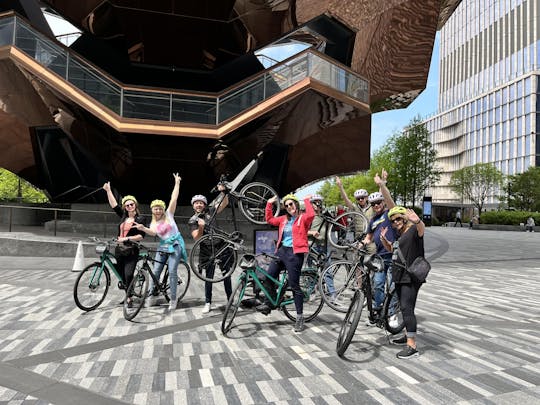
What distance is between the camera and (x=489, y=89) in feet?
318

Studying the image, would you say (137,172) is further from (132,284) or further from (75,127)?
(132,284)

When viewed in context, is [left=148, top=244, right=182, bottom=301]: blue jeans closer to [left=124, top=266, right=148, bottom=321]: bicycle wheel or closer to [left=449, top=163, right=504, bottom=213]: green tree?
[left=124, top=266, right=148, bottom=321]: bicycle wheel

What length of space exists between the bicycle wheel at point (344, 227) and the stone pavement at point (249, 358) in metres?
2.34

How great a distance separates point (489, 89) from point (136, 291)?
112 m

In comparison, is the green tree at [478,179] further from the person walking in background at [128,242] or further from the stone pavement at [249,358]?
the person walking in background at [128,242]

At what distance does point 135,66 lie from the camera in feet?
71.4

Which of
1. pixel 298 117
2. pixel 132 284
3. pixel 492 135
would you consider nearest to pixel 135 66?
pixel 298 117

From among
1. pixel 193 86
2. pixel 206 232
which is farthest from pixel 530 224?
pixel 206 232

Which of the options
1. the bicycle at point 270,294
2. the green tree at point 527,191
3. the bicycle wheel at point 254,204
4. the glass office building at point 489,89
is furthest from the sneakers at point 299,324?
the glass office building at point 489,89

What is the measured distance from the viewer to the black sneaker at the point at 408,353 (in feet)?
15.2

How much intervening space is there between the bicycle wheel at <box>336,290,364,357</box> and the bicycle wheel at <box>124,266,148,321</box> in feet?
10.8

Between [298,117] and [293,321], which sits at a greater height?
[298,117]

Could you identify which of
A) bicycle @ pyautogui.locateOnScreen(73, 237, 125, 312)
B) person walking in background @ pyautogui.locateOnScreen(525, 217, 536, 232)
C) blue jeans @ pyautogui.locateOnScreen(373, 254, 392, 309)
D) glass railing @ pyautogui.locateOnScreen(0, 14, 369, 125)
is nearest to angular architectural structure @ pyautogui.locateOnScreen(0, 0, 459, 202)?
glass railing @ pyautogui.locateOnScreen(0, 14, 369, 125)

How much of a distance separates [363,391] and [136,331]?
11.2 feet
